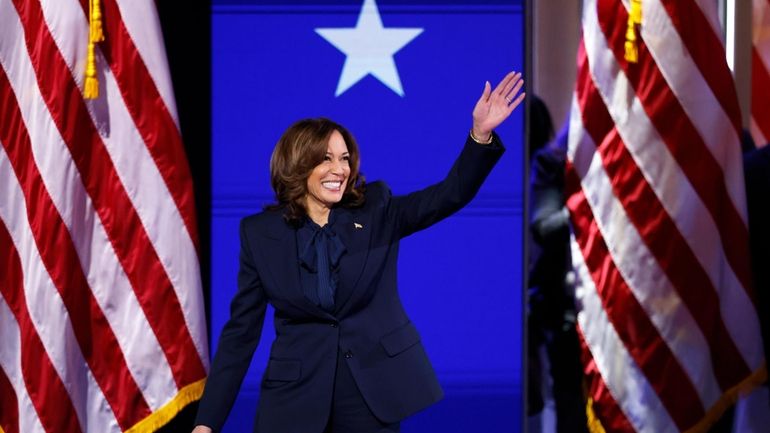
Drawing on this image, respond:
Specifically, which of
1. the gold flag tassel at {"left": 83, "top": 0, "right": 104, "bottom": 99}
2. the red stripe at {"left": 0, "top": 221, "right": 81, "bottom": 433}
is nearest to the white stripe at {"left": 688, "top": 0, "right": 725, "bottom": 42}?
the gold flag tassel at {"left": 83, "top": 0, "right": 104, "bottom": 99}

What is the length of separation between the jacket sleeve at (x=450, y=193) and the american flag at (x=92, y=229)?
102 cm

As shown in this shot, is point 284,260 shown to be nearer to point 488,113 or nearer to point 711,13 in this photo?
point 488,113

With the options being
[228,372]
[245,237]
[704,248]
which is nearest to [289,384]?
[228,372]

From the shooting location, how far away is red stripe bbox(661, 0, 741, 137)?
3.76 meters

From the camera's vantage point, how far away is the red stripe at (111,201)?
369 centimetres

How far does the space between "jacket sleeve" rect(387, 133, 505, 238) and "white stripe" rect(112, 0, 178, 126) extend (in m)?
1.08

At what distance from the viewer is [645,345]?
12.5 feet

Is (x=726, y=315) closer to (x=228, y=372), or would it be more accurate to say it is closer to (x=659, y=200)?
(x=659, y=200)

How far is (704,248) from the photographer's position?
378 cm

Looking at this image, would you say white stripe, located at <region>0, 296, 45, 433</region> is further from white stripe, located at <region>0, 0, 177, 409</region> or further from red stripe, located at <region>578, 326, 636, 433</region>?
red stripe, located at <region>578, 326, 636, 433</region>

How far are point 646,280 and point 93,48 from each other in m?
1.96

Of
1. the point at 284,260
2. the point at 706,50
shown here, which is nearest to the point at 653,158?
the point at 706,50

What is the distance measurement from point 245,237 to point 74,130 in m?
0.97

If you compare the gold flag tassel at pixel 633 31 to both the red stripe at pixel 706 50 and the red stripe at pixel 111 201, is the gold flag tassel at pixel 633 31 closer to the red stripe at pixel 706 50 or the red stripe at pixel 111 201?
the red stripe at pixel 706 50
